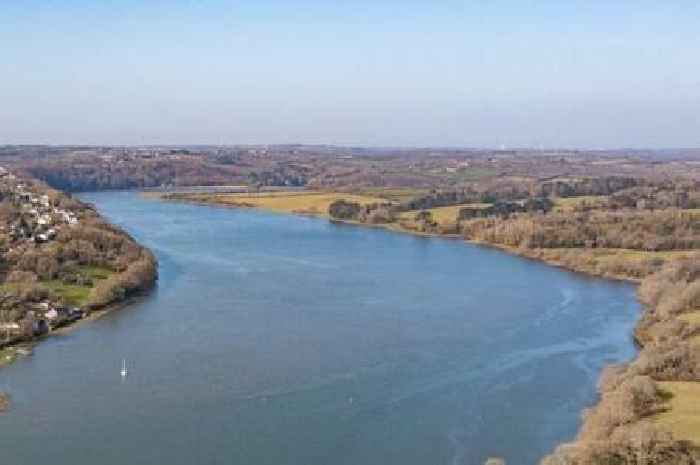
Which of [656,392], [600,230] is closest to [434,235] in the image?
[600,230]

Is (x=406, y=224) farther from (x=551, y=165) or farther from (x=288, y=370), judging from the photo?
(x=551, y=165)

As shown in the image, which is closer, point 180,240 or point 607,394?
point 607,394

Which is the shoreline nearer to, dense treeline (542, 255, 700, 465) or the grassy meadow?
the grassy meadow

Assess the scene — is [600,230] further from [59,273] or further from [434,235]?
[59,273]

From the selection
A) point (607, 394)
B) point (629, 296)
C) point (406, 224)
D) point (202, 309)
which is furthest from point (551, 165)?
point (607, 394)

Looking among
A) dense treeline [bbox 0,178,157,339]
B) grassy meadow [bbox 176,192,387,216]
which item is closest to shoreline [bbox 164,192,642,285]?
grassy meadow [bbox 176,192,387,216]

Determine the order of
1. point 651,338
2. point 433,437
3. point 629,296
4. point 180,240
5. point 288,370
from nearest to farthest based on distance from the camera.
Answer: point 433,437
point 288,370
point 651,338
point 629,296
point 180,240
